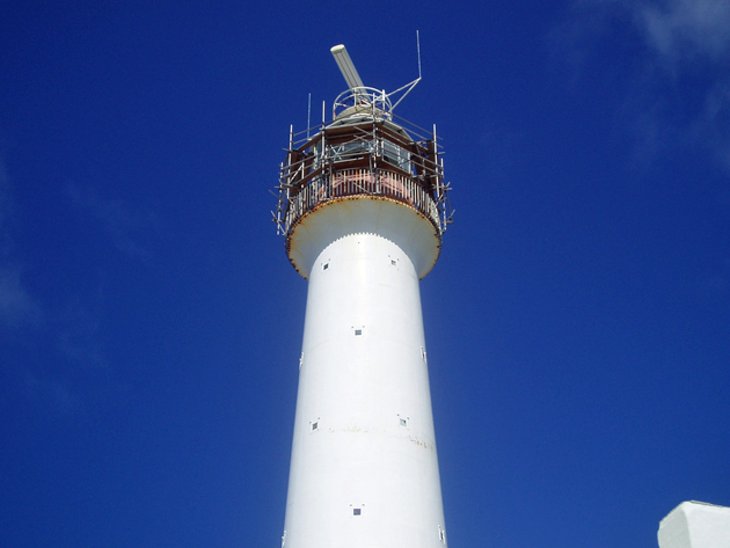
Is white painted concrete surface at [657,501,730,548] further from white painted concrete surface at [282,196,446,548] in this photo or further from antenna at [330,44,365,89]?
antenna at [330,44,365,89]

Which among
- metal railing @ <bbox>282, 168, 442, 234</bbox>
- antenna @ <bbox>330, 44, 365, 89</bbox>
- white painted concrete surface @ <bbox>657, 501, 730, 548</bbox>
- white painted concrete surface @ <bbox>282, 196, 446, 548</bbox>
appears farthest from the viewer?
antenna @ <bbox>330, 44, 365, 89</bbox>

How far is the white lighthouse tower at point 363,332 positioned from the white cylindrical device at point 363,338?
0.13ft

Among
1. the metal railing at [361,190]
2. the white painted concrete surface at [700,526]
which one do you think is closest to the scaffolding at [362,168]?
the metal railing at [361,190]

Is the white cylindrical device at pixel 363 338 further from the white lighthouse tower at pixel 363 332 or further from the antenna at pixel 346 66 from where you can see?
the antenna at pixel 346 66

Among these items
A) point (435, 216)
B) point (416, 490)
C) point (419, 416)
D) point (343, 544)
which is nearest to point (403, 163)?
point (435, 216)

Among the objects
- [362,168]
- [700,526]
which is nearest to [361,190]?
[362,168]

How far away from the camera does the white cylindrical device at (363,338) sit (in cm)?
2034

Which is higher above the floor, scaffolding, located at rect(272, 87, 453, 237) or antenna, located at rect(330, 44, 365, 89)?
antenna, located at rect(330, 44, 365, 89)

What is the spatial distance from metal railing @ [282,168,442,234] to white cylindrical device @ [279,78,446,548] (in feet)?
0.17

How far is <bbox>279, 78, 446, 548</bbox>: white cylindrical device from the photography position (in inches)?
801

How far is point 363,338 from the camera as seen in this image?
78.3 feet

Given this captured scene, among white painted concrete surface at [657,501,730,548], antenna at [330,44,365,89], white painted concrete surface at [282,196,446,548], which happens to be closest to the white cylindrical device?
white painted concrete surface at [282,196,446,548]

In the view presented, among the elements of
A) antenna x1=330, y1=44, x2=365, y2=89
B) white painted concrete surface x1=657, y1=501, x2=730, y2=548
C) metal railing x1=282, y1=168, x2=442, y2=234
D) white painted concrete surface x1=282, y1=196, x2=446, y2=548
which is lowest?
white painted concrete surface x1=657, y1=501, x2=730, y2=548

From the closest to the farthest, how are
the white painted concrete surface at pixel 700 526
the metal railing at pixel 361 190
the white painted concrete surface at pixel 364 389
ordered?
the white painted concrete surface at pixel 700 526
the white painted concrete surface at pixel 364 389
the metal railing at pixel 361 190
